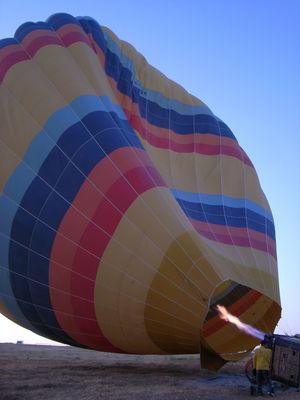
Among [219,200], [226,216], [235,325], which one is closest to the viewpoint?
[235,325]

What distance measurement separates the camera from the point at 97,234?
9062 millimetres

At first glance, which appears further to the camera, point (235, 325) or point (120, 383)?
point (235, 325)

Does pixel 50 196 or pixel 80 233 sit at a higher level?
pixel 50 196

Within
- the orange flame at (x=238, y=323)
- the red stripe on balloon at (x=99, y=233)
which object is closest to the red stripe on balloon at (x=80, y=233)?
the red stripe on balloon at (x=99, y=233)

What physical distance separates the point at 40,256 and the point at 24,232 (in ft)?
1.65

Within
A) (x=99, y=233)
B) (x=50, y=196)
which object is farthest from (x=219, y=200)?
(x=50, y=196)

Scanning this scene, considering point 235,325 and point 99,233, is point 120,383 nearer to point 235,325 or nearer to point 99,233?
point 99,233

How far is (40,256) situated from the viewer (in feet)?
30.8

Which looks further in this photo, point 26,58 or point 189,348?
point 26,58

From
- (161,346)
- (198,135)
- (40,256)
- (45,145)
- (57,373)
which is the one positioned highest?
(198,135)

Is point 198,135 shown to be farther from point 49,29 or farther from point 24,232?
point 24,232

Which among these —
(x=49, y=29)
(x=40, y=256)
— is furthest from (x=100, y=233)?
(x=49, y=29)

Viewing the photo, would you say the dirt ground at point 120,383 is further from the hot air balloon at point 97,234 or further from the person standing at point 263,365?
the hot air balloon at point 97,234

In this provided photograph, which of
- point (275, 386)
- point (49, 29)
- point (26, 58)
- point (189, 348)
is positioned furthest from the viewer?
point (49, 29)
